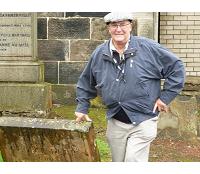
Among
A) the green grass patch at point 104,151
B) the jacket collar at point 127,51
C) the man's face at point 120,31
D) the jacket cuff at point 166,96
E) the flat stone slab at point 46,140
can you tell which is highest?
the man's face at point 120,31

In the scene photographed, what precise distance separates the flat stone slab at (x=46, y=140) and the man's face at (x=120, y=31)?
0.82m

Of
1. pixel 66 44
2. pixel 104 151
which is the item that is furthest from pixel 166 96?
pixel 66 44

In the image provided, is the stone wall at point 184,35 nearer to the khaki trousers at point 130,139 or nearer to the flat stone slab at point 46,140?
the flat stone slab at point 46,140

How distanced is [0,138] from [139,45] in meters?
1.55

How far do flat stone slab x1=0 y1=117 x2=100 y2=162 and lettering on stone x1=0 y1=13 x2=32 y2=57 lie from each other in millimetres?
2950

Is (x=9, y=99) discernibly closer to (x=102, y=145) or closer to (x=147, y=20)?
(x=102, y=145)

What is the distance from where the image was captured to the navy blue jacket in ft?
13.8

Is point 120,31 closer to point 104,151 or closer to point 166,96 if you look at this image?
point 166,96

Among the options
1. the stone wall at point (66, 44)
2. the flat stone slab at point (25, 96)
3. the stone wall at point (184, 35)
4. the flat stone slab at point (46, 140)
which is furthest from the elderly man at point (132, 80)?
the stone wall at point (184, 35)

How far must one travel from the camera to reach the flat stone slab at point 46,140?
4574 mm

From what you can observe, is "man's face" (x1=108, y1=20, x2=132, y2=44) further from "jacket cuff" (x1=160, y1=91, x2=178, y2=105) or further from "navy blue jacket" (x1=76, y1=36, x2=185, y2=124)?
"jacket cuff" (x1=160, y1=91, x2=178, y2=105)

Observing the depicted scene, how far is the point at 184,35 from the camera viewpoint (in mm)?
9328

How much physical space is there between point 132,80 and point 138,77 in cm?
5

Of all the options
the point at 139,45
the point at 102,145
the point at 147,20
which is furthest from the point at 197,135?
the point at 139,45
